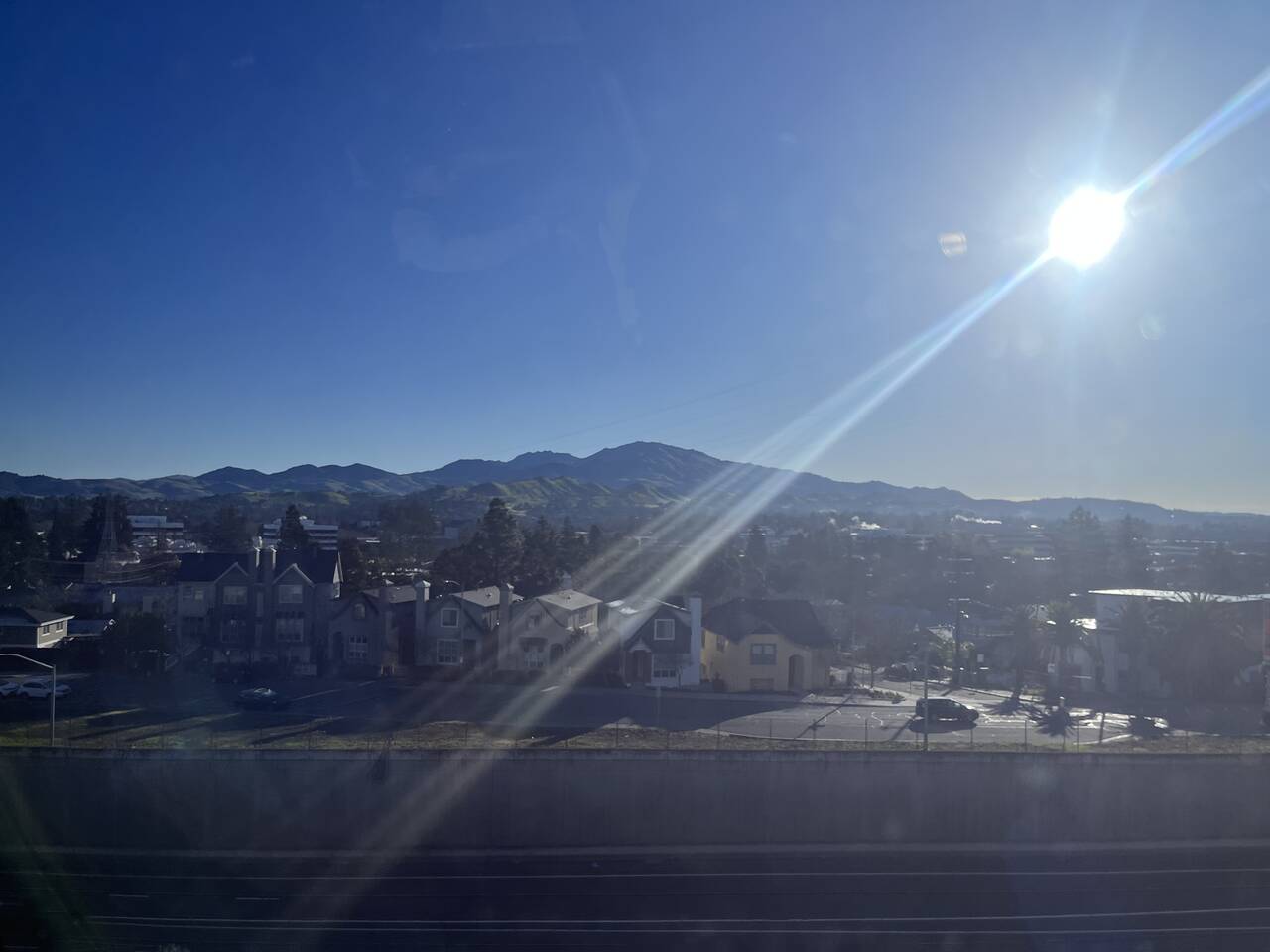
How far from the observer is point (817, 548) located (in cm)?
5878

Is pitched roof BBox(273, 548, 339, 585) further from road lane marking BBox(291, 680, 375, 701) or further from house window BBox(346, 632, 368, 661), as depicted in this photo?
road lane marking BBox(291, 680, 375, 701)

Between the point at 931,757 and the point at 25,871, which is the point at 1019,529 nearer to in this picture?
the point at 931,757

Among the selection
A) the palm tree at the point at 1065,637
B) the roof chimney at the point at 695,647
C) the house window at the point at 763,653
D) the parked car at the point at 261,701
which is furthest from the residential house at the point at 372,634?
the palm tree at the point at 1065,637

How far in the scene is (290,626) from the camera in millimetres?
27000

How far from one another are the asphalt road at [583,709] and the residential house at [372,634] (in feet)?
5.17

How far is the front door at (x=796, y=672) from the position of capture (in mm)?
24922

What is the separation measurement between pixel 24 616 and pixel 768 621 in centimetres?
2481

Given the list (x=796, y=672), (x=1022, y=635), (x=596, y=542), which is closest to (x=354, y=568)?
(x=596, y=542)

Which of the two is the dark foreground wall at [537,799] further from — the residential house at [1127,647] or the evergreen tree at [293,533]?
the evergreen tree at [293,533]

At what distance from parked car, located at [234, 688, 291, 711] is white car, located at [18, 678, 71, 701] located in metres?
4.62

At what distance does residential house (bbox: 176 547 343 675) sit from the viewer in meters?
26.8

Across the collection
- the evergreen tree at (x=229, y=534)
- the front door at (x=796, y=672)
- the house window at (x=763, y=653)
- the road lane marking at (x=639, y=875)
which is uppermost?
the evergreen tree at (x=229, y=534)

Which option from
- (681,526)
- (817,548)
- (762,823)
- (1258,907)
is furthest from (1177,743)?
(681,526)

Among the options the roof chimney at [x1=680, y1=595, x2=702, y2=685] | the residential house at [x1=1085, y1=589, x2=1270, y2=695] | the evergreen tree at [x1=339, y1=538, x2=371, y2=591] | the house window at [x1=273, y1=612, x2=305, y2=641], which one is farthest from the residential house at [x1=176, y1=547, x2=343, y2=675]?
the residential house at [x1=1085, y1=589, x2=1270, y2=695]
